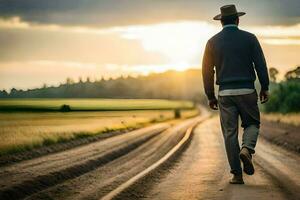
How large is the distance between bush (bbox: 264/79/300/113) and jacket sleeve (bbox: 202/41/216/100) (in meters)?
56.0

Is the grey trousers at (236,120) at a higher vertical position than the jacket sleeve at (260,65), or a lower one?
lower

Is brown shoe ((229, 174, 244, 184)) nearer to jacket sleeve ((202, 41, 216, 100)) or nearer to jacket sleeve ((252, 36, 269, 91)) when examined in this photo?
jacket sleeve ((202, 41, 216, 100))

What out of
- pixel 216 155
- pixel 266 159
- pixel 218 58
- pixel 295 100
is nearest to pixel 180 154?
pixel 216 155

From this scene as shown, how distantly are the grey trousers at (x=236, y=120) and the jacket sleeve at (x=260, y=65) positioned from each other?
20 centimetres

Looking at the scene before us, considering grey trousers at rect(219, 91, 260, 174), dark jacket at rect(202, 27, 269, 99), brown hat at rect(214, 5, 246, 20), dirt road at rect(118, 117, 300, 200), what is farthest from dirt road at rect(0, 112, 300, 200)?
brown hat at rect(214, 5, 246, 20)

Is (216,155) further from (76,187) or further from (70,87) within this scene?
(70,87)

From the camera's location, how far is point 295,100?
63.4 meters

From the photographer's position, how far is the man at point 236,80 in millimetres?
8555

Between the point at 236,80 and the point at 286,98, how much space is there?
5981 cm

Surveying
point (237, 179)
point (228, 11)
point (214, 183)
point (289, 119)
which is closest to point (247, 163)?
point (237, 179)

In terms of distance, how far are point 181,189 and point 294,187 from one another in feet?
5.29

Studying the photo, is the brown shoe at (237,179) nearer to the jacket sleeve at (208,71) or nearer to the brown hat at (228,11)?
the jacket sleeve at (208,71)

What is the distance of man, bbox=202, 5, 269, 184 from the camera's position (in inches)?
337

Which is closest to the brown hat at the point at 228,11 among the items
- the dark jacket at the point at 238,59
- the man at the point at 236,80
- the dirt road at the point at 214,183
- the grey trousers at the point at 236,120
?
the man at the point at 236,80
